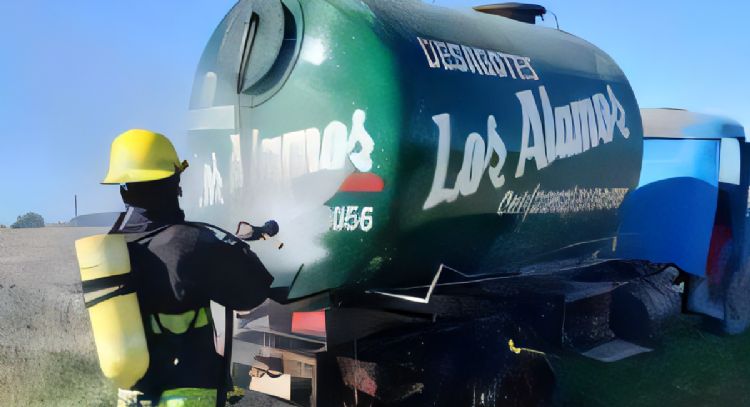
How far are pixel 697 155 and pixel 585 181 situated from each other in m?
2.42

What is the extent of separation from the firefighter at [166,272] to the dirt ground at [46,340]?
2.83 metres

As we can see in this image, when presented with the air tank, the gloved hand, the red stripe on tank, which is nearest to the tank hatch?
the air tank

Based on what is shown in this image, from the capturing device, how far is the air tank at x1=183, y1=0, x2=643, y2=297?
11.1ft

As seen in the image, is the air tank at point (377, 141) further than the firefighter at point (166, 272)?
Yes

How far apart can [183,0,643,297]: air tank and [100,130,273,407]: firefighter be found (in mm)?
1004

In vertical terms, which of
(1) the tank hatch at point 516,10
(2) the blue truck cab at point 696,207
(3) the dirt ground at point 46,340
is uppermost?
(1) the tank hatch at point 516,10

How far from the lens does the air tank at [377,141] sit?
3.38 m

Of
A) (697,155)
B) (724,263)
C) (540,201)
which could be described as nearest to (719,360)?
(724,263)

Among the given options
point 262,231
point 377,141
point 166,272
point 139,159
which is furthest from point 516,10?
point 166,272

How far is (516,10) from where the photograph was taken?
17.1 feet

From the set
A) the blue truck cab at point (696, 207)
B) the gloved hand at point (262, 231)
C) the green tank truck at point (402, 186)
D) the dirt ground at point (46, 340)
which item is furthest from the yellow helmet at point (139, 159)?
the blue truck cab at point (696, 207)

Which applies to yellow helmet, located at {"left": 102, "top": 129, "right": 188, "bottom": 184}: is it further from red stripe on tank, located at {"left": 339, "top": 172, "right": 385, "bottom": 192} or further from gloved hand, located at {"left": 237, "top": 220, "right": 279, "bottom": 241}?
red stripe on tank, located at {"left": 339, "top": 172, "right": 385, "bottom": 192}

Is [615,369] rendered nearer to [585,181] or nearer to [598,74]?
[585,181]

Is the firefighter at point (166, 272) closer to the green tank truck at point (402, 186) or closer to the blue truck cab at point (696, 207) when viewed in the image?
the green tank truck at point (402, 186)
